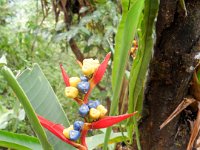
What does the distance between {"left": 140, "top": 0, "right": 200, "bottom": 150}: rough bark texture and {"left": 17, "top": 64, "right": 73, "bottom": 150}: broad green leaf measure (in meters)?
0.14

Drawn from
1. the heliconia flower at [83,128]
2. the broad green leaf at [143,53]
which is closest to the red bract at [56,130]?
the heliconia flower at [83,128]

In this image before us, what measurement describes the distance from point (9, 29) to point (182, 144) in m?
1.70

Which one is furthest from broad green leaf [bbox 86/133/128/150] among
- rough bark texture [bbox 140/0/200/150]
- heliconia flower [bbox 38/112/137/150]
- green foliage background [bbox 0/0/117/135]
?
green foliage background [bbox 0/0/117/135]

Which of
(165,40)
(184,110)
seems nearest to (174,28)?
(165,40)

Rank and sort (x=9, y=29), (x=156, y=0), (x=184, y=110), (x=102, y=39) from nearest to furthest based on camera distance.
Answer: (x=156, y=0)
(x=184, y=110)
(x=102, y=39)
(x=9, y=29)

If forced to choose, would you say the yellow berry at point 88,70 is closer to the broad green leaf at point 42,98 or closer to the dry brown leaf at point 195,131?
the broad green leaf at point 42,98

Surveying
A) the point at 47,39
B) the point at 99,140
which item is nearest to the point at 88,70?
the point at 99,140

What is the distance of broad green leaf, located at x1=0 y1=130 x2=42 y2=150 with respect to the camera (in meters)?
0.51

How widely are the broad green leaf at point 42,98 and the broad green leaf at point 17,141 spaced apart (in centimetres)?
5

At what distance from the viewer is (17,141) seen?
0.52 metres

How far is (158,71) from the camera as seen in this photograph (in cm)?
52

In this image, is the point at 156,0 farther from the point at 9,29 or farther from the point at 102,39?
the point at 9,29

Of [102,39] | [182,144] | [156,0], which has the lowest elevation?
[182,144]

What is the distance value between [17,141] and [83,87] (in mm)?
141
